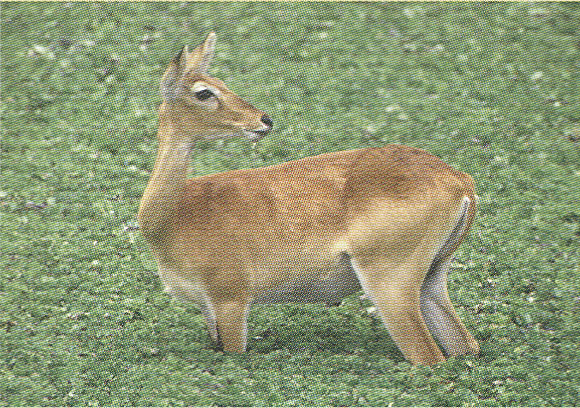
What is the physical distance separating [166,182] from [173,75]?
82 centimetres

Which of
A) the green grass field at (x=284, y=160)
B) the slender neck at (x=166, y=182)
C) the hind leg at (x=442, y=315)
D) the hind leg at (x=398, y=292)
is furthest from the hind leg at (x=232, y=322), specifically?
the hind leg at (x=442, y=315)

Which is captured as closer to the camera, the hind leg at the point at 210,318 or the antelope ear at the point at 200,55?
the antelope ear at the point at 200,55

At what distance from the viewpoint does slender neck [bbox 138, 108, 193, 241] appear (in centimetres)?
724

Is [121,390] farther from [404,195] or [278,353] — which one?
[404,195]

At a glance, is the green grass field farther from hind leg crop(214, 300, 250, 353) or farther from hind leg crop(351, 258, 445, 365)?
hind leg crop(351, 258, 445, 365)

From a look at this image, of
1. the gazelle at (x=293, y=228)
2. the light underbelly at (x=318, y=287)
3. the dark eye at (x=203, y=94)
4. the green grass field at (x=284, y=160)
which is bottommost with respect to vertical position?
the green grass field at (x=284, y=160)

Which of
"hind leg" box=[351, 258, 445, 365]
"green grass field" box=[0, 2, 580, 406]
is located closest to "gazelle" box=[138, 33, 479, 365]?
"hind leg" box=[351, 258, 445, 365]

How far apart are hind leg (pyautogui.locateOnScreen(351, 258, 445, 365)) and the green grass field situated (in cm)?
34

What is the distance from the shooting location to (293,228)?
7.33 m

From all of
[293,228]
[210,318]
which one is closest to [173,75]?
[293,228]

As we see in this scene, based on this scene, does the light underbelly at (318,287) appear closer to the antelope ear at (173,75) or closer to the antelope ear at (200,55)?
the antelope ear at (173,75)

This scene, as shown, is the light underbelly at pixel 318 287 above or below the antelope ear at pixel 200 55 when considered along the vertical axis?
below

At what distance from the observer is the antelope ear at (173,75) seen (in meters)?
7.13

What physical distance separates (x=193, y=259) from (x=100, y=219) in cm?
319
